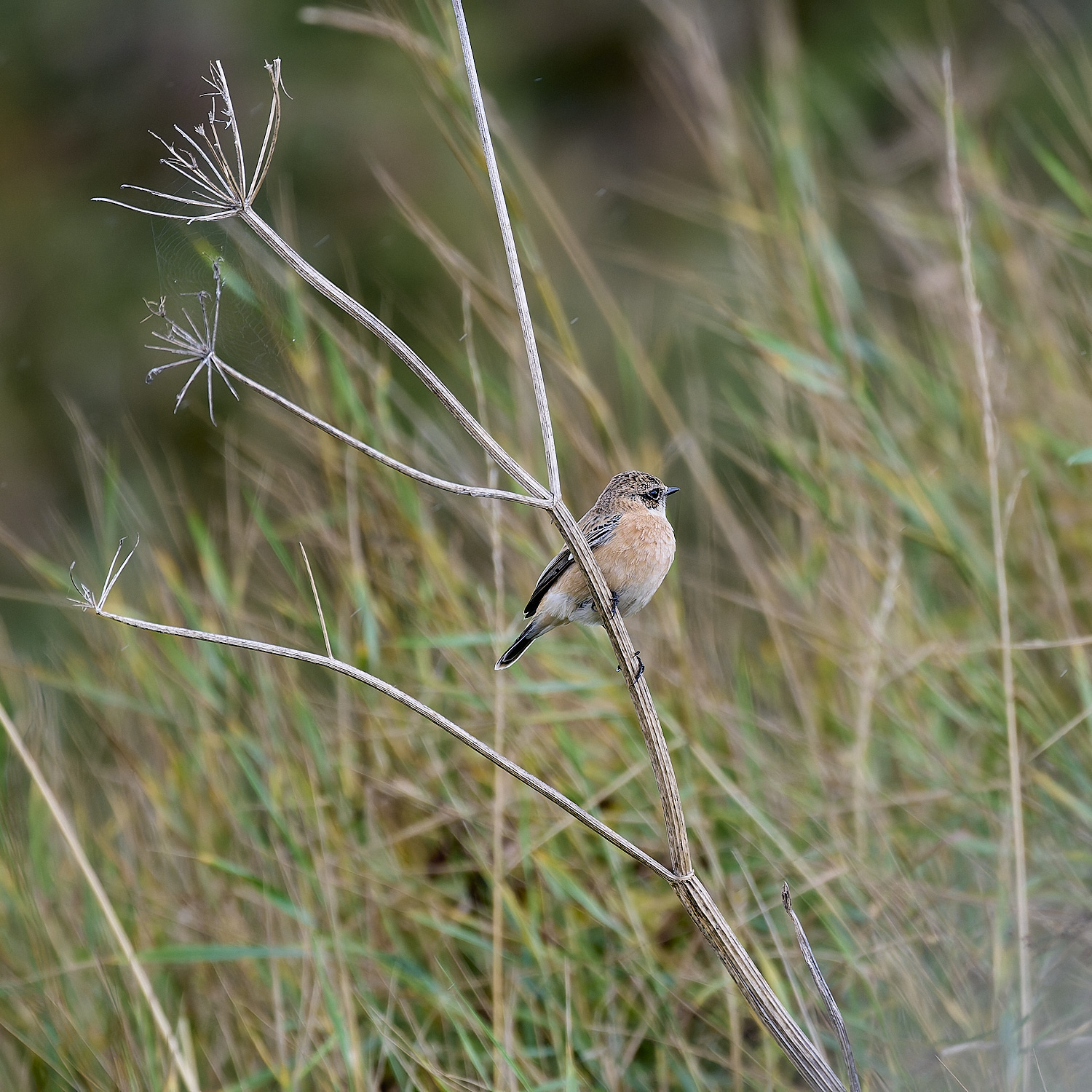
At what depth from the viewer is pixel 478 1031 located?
2.55m

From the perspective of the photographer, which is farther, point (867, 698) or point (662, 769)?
point (867, 698)

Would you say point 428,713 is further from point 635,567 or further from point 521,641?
point 521,641

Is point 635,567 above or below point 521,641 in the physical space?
above

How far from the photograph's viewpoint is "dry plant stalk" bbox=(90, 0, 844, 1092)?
1456 millimetres

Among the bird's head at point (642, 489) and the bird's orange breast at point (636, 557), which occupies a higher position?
the bird's head at point (642, 489)

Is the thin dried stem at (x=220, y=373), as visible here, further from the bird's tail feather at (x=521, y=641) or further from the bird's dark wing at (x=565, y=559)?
the bird's tail feather at (x=521, y=641)

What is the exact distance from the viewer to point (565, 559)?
2.45 metres

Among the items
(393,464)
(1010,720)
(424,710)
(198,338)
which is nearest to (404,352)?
(393,464)

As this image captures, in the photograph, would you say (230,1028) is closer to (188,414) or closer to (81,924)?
(81,924)

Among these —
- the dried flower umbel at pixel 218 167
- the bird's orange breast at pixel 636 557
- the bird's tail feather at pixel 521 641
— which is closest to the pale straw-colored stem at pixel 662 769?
the dried flower umbel at pixel 218 167

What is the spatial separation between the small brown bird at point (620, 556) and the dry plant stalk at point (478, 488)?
36 cm

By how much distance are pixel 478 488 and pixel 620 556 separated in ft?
2.22

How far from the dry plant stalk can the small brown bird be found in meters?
0.36

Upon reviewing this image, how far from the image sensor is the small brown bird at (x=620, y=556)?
205cm
